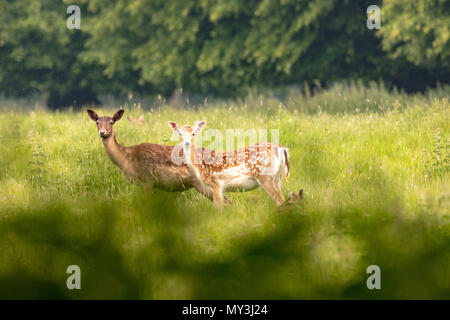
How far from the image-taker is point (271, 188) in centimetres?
796

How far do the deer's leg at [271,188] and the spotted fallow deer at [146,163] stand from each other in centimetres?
105

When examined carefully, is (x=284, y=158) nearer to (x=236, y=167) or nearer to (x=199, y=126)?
(x=236, y=167)

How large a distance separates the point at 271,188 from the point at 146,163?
1.82m

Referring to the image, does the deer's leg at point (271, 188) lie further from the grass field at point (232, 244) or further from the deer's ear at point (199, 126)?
the deer's ear at point (199, 126)

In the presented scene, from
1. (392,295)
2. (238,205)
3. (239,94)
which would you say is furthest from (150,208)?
(239,94)

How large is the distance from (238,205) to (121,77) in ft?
61.2

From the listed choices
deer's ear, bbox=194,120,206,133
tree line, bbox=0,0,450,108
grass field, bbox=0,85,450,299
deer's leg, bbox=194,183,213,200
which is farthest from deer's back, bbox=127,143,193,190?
tree line, bbox=0,0,450,108

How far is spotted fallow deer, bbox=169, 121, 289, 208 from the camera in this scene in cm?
799

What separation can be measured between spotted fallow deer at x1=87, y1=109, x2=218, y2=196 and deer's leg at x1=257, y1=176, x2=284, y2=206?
105 cm

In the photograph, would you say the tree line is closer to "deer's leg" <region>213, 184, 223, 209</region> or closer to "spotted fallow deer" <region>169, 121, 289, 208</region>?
"spotted fallow deer" <region>169, 121, 289, 208</region>

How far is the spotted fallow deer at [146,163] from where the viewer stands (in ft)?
28.5

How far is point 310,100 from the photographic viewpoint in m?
18.9
